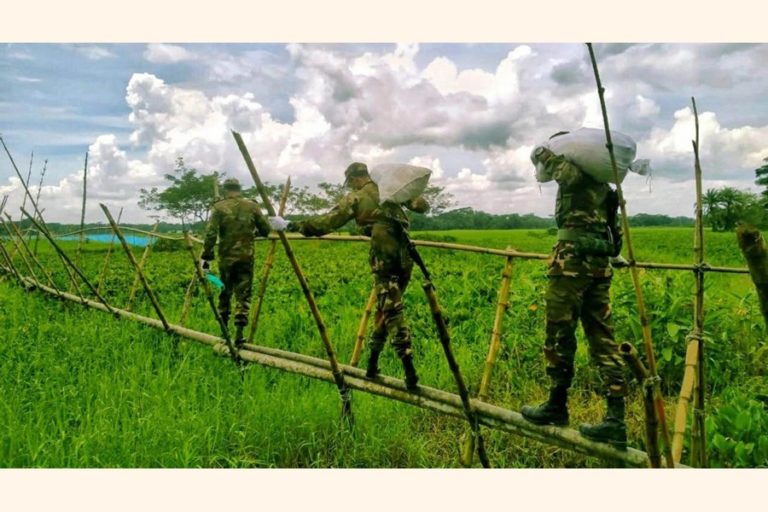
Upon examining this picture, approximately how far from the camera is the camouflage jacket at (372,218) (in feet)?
10.3

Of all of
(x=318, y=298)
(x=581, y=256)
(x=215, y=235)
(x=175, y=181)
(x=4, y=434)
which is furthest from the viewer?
(x=318, y=298)

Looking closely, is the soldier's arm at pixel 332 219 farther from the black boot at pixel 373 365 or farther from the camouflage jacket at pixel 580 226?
the camouflage jacket at pixel 580 226

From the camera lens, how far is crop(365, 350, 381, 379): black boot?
3480 millimetres

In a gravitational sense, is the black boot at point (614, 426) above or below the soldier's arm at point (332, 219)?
below

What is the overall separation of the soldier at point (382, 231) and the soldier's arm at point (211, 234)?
5.97ft

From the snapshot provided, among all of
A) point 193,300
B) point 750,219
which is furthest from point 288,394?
point 193,300

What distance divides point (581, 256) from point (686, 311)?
1939 mm

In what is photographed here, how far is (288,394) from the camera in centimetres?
392

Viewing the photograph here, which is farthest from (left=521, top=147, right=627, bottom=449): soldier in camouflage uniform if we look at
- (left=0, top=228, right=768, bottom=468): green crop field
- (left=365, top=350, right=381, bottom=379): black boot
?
(left=365, top=350, right=381, bottom=379): black boot

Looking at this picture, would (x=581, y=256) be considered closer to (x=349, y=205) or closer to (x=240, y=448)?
→ (x=349, y=205)

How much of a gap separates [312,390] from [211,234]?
1.66 metres

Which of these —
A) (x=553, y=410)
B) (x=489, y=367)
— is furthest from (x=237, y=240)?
(x=553, y=410)

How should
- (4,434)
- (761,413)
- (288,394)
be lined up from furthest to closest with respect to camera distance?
(288,394)
(4,434)
(761,413)

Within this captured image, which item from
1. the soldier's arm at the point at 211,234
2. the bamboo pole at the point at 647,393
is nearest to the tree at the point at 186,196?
the soldier's arm at the point at 211,234
